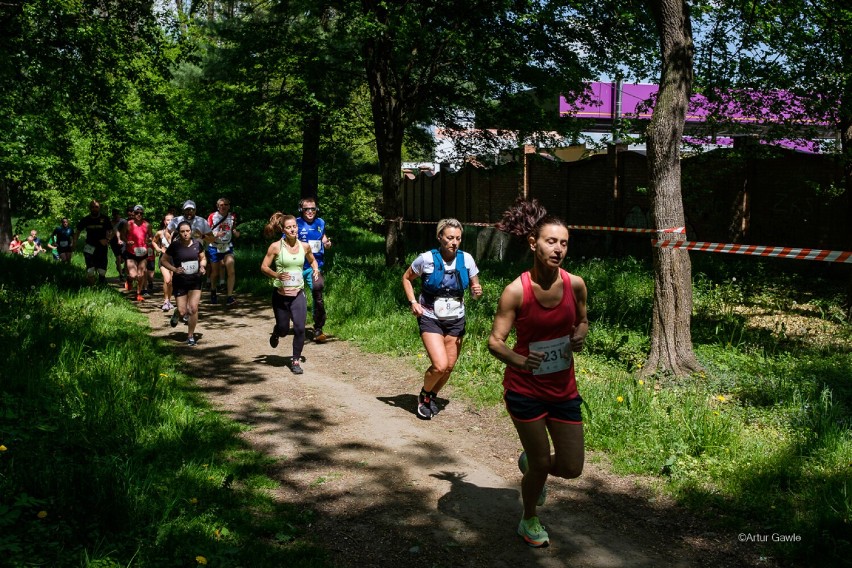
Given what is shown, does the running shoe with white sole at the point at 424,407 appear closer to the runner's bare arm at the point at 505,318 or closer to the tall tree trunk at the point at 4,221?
the runner's bare arm at the point at 505,318

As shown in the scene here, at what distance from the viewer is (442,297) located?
7516 mm

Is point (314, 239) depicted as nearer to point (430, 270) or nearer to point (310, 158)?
point (430, 270)

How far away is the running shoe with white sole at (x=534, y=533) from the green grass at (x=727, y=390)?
1.19 meters

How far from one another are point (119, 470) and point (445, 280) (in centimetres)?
349

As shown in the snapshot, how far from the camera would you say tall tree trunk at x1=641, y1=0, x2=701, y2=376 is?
25.9ft

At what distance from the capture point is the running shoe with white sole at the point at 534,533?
479cm

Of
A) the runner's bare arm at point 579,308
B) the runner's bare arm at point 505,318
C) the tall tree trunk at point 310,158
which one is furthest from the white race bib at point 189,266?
the tall tree trunk at point 310,158

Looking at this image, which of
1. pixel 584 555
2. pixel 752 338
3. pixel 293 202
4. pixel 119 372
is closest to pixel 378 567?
pixel 584 555

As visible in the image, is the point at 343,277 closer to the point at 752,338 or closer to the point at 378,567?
the point at 752,338

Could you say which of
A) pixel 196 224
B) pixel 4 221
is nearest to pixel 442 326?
pixel 196 224

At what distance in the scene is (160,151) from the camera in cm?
2586

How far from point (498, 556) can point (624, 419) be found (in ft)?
7.79

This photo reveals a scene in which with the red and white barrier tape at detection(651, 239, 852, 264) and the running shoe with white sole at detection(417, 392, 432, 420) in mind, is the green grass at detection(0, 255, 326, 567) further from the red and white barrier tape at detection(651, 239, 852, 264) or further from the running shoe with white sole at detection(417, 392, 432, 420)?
the red and white barrier tape at detection(651, 239, 852, 264)

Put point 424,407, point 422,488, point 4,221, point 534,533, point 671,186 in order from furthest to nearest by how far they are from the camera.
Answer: point 4,221, point 671,186, point 424,407, point 422,488, point 534,533
